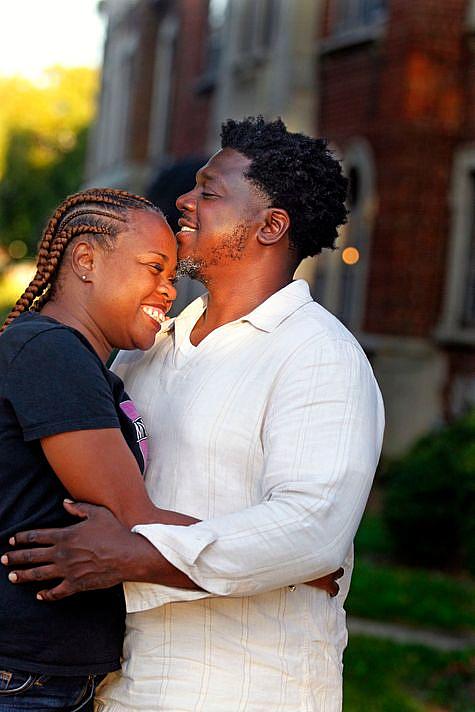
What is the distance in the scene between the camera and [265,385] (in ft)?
9.34

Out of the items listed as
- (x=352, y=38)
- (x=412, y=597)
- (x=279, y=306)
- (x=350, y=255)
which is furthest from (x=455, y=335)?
(x=279, y=306)

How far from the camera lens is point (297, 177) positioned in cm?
312

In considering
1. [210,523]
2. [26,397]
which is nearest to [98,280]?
[26,397]

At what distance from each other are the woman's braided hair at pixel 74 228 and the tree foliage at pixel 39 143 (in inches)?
1463

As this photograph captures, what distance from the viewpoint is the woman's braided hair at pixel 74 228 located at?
2.96m

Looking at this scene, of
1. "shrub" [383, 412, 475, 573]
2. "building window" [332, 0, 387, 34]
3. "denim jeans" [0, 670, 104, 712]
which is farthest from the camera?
"building window" [332, 0, 387, 34]

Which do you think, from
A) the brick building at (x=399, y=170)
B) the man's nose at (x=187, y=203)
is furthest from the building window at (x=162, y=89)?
the man's nose at (x=187, y=203)

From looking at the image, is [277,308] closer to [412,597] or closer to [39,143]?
[412,597]

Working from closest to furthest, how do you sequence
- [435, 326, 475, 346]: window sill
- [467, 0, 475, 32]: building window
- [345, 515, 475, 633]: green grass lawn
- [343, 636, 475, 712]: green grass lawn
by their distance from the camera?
[343, 636, 475, 712]: green grass lawn → [345, 515, 475, 633]: green grass lawn → [435, 326, 475, 346]: window sill → [467, 0, 475, 32]: building window

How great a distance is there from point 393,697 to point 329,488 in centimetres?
362

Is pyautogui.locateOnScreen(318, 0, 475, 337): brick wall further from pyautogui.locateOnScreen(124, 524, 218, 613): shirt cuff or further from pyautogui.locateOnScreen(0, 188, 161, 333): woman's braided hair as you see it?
pyautogui.locateOnScreen(124, 524, 218, 613): shirt cuff

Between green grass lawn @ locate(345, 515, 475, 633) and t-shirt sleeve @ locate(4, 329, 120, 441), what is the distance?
512 cm

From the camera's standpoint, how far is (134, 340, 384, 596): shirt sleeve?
8.46ft

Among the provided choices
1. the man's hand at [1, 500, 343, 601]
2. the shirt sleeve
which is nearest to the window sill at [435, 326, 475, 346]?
the shirt sleeve
